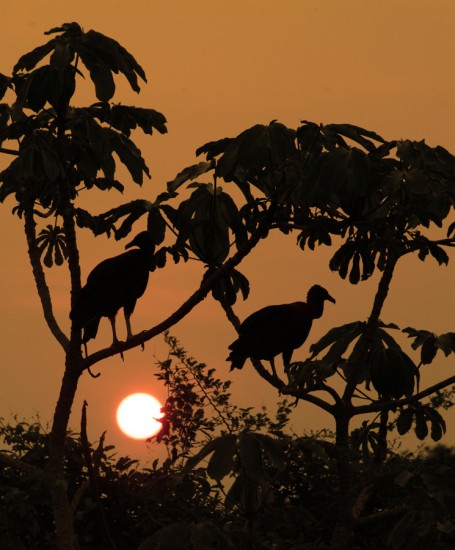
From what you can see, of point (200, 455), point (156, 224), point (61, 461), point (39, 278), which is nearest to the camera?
point (200, 455)

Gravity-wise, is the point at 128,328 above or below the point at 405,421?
above

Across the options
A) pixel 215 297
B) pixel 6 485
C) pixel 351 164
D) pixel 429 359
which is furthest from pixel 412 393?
pixel 6 485

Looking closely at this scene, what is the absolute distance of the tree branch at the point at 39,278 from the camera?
28.4ft

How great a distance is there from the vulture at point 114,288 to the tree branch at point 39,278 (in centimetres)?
46

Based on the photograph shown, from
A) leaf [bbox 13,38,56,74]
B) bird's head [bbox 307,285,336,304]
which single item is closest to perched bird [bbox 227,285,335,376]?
bird's head [bbox 307,285,336,304]

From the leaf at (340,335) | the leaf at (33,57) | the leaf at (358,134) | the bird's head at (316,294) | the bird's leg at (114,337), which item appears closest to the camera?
the leaf at (358,134)

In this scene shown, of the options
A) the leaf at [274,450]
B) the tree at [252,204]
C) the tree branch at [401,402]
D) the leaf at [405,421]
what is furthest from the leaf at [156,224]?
the leaf at [274,450]

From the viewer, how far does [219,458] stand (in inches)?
187

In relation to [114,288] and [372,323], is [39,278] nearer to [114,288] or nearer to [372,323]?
[114,288]

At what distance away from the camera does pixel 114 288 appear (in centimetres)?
823

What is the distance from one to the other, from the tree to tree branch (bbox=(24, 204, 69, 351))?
16 mm

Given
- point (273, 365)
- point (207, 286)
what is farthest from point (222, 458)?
point (273, 365)

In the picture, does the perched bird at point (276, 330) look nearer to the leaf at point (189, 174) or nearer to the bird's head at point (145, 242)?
the bird's head at point (145, 242)

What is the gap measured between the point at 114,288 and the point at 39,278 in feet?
3.37
